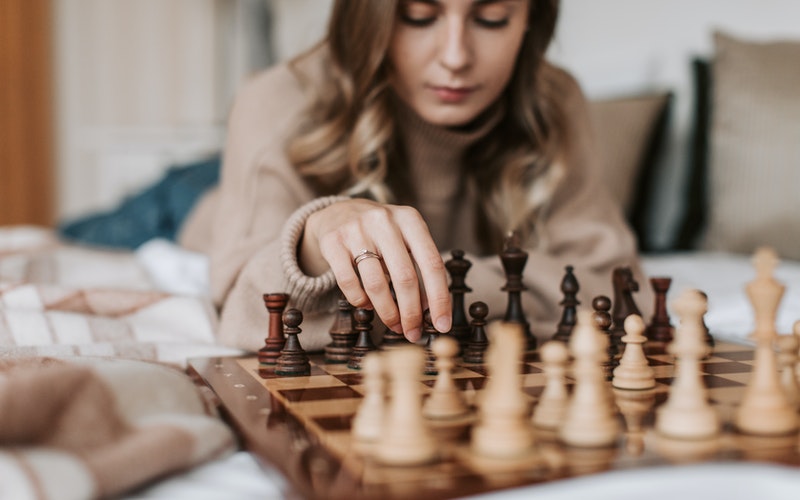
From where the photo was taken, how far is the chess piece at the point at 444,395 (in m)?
0.80

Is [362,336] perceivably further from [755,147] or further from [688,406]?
[755,147]

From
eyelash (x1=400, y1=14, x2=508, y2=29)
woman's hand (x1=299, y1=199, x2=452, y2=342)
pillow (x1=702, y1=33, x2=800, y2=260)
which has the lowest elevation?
woman's hand (x1=299, y1=199, x2=452, y2=342)

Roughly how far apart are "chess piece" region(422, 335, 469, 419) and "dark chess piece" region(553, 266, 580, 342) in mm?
474

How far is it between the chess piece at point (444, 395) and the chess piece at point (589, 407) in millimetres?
105

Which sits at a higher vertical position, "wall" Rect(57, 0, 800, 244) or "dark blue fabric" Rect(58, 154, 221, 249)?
"wall" Rect(57, 0, 800, 244)

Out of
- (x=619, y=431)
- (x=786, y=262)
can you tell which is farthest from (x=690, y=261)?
(x=619, y=431)

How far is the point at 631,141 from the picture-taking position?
2.62 meters

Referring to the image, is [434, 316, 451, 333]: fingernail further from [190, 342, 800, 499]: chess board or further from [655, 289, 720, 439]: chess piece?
[655, 289, 720, 439]: chess piece

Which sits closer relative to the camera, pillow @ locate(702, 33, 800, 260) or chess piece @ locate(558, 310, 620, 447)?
chess piece @ locate(558, 310, 620, 447)

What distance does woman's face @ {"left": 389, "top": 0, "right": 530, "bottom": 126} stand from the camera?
4.90 feet

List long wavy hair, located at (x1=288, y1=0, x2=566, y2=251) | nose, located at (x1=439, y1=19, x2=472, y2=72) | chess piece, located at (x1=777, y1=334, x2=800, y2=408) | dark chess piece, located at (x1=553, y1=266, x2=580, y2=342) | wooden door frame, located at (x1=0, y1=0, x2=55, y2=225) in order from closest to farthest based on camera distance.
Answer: chess piece, located at (x1=777, y1=334, x2=800, y2=408), dark chess piece, located at (x1=553, y1=266, x2=580, y2=342), nose, located at (x1=439, y1=19, x2=472, y2=72), long wavy hair, located at (x1=288, y1=0, x2=566, y2=251), wooden door frame, located at (x1=0, y1=0, x2=55, y2=225)

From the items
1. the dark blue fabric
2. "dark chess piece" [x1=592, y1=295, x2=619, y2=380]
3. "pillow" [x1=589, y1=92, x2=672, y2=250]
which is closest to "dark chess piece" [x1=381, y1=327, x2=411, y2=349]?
"dark chess piece" [x1=592, y1=295, x2=619, y2=380]

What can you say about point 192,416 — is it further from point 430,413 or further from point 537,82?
point 537,82

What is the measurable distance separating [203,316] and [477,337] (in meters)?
0.49
